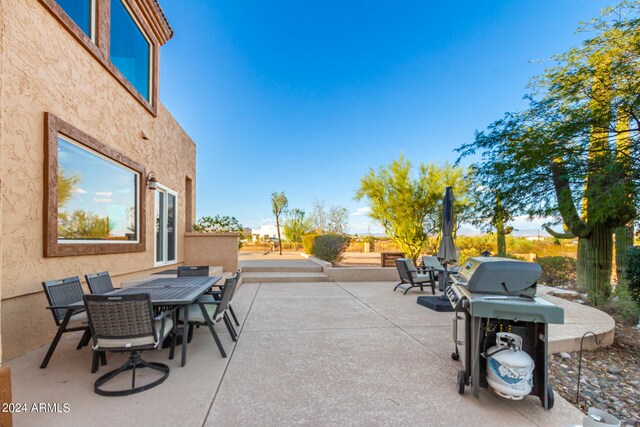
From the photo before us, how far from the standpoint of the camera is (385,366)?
3.32 metres

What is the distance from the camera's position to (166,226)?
822 centimetres

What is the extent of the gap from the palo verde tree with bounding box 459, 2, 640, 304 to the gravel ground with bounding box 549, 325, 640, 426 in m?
2.17

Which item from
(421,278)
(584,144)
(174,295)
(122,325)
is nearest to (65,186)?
(174,295)

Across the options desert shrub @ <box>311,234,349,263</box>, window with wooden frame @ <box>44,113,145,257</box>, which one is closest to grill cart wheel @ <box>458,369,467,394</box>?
window with wooden frame @ <box>44,113,145,257</box>

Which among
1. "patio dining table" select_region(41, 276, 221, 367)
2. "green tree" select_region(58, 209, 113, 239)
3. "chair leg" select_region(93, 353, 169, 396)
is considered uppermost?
"green tree" select_region(58, 209, 113, 239)

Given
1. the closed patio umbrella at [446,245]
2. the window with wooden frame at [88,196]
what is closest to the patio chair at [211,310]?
the window with wooden frame at [88,196]

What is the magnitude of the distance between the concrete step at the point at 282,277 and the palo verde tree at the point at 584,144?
205 inches

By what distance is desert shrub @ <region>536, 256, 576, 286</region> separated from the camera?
31.7 feet

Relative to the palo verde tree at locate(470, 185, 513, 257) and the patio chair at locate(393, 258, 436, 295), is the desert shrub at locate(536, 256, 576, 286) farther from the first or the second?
the patio chair at locate(393, 258, 436, 295)

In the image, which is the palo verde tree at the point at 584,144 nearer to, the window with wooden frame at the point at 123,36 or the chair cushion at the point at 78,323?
the chair cushion at the point at 78,323

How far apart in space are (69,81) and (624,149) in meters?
8.50

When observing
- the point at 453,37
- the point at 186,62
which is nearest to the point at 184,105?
the point at 186,62

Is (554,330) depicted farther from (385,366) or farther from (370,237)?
(370,237)

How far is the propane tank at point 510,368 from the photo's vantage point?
232 cm
